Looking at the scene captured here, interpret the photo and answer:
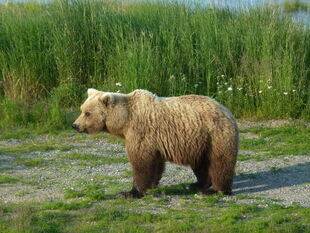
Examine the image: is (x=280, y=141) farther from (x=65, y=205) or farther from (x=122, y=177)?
(x=65, y=205)

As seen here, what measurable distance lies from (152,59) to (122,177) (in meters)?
4.09

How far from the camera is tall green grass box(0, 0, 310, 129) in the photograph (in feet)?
37.7

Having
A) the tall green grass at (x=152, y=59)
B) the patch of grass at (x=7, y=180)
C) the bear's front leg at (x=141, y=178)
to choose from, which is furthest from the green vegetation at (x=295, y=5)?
the bear's front leg at (x=141, y=178)

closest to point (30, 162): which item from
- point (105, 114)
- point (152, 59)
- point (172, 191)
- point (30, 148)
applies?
point (30, 148)

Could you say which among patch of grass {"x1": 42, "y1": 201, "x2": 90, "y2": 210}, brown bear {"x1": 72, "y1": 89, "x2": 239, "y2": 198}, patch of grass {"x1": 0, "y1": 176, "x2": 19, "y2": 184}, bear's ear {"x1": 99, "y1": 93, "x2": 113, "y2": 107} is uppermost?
bear's ear {"x1": 99, "y1": 93, "x2": 113, "y2": 107}

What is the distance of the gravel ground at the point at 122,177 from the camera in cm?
741

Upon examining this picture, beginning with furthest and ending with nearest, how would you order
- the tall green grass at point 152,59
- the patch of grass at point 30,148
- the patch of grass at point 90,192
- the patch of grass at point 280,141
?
the tall green grass at point 152,59 < the patch of grass at point 30,148 < the patch of grass at point 280,141 < the patch of grass at point 90,192

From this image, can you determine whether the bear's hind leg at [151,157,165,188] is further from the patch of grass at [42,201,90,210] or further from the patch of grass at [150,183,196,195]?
the patch of grass at [42,201,90,210]

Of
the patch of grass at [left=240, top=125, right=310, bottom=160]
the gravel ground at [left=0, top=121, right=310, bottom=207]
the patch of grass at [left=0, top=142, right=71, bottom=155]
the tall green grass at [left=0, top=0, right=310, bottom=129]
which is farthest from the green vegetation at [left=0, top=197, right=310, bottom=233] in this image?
the tall green grass at [left=0, top=0, right=310, bottom=129]

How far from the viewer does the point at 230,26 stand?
41.8 feet

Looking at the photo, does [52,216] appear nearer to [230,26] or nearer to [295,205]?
[295,205]

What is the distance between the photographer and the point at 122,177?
27.2 feet

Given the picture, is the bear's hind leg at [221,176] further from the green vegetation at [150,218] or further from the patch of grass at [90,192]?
the patch of grass at [90,192]

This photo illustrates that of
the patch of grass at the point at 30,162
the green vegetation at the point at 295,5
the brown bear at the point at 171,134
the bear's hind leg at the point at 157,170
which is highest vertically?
the green vegetation at the point at 295,5
